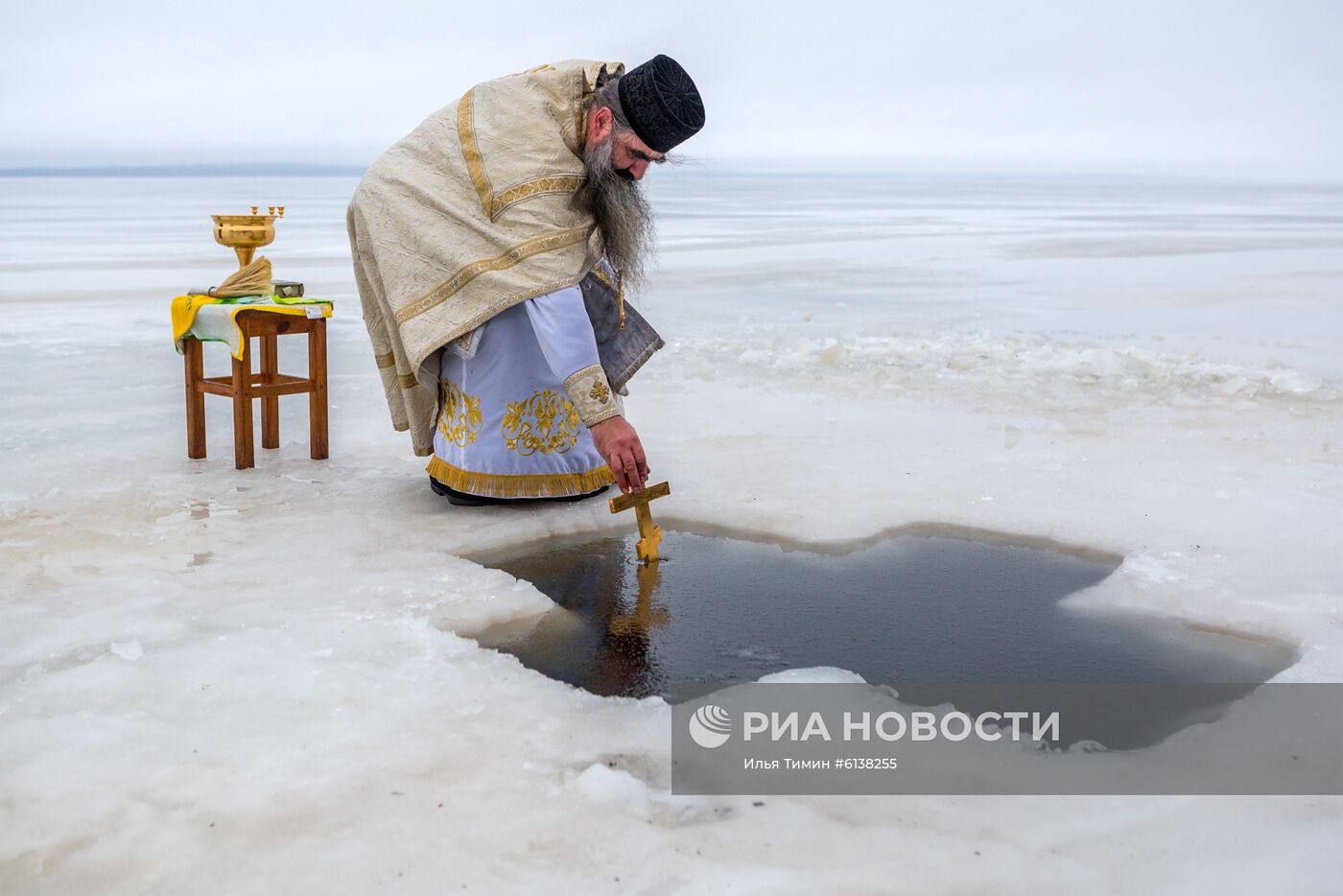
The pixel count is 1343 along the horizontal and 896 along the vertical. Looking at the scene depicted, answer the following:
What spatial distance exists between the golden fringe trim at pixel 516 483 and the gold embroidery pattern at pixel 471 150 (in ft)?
2.57

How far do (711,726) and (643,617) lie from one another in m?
0.61

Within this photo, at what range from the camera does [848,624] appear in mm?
2750

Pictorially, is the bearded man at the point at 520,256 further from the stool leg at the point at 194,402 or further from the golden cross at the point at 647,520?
the stool leg at the point at 194,402

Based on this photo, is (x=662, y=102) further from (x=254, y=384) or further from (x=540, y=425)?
(x=254, y=384)

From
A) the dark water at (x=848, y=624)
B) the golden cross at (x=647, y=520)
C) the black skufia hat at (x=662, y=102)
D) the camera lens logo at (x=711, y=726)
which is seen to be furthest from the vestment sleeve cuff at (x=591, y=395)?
the camera lens logo at (x=711, y=726)

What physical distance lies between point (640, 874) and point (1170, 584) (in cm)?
177

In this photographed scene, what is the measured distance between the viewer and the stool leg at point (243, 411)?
12.6 ft

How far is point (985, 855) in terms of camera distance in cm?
182

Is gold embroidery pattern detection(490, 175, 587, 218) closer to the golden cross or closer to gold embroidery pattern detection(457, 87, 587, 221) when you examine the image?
gold embroidery pattern detection(457, 87, 587, 221)

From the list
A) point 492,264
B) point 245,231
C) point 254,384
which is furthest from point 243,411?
point 492,264

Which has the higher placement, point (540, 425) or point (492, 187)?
point (492, 187)

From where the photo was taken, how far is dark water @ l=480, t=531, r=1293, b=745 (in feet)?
8.23

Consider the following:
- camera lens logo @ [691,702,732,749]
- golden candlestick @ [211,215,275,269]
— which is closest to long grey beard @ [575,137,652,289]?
golden candlestick @ [211,215,275,269]

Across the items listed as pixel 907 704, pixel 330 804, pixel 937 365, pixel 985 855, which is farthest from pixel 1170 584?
pixel 937 365
